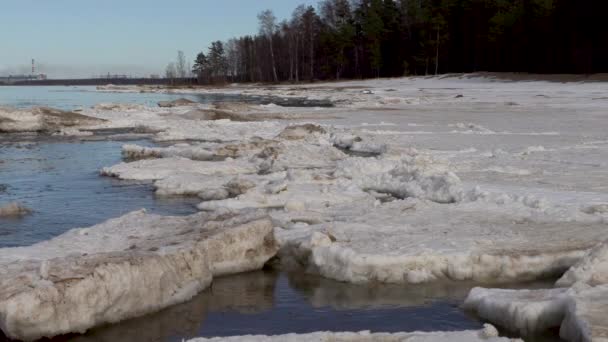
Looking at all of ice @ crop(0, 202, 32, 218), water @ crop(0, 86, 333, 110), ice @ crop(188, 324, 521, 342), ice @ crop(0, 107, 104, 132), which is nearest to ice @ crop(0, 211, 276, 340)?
ice @ crop(188, 324, 521, 342)

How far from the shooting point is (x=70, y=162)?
17.6 meters

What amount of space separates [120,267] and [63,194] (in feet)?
22.9

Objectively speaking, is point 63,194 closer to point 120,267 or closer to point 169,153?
point 169,153

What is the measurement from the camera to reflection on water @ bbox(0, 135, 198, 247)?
32.6 feet

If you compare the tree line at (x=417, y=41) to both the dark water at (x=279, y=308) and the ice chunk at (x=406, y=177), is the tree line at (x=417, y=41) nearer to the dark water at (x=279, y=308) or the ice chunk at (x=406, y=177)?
the ice chunk at (x=406, y=177)

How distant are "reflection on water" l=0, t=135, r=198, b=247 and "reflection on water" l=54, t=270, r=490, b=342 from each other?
3.23m

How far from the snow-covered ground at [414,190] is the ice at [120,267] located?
2.42ft

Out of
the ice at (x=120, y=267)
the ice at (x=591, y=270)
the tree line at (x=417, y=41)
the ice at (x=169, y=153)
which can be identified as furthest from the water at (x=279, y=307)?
the tree line at (x=417, y=41)

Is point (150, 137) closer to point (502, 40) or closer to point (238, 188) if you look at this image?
point (238, 188)

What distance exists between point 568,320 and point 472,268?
2.00 meters

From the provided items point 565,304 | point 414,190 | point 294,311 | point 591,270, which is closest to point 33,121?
point 414,190

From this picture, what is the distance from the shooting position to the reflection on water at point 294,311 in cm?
614

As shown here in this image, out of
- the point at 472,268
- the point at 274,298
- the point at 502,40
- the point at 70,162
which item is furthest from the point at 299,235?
the point at 502,40

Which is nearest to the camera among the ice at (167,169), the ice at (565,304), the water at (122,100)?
the ice at (565,304)
